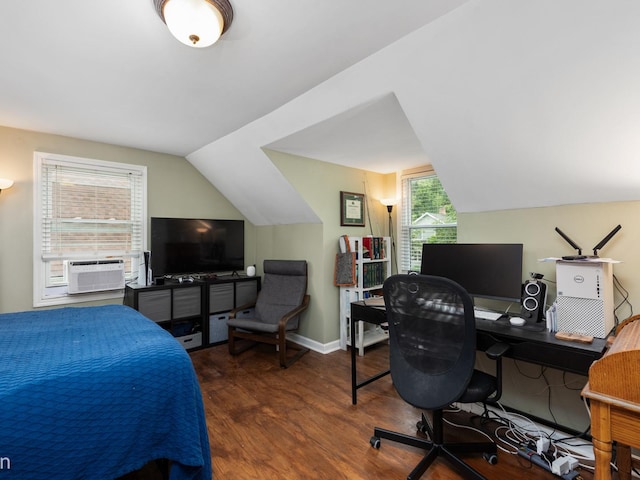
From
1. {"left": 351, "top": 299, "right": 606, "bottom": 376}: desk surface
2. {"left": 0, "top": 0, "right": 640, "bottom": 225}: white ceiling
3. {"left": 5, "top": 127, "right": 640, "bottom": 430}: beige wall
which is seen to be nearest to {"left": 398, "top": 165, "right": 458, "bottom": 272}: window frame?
{"left": 5, "top": 127, "right": 640, "bottom": 430}: beige wall

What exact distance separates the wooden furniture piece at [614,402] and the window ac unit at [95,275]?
399 centimetres

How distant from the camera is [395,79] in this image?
2.00 metres

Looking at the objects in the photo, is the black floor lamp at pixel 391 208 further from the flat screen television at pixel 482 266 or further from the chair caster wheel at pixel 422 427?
the chair caster wheel at pixel 422 427

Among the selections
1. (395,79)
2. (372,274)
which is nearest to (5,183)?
(395,79)

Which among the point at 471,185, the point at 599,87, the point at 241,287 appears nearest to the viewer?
the point at 599,87

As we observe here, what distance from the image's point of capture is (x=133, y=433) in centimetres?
141

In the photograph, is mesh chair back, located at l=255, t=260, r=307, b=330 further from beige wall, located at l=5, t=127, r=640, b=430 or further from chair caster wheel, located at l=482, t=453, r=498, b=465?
chair caster wheel, located at l=482, t=453, r=498, b=465

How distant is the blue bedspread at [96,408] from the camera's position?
123 centimetres

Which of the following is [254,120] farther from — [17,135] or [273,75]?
[17,135]

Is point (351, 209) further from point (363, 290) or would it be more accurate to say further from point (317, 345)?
point (317, 345)

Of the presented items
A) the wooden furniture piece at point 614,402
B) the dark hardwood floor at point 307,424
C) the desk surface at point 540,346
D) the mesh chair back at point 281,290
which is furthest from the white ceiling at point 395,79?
the dark hardwood floor at point 307,424

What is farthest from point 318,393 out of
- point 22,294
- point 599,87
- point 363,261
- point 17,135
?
point 17,135

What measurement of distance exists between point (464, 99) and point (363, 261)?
85.2 inches

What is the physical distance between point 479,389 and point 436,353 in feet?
0.90
